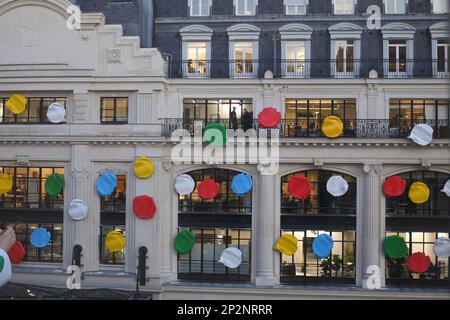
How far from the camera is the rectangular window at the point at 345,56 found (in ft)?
79.2

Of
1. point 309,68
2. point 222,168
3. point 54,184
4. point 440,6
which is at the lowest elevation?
point 54,184

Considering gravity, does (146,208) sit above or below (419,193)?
below

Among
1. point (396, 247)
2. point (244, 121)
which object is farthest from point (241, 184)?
point (396, 247)

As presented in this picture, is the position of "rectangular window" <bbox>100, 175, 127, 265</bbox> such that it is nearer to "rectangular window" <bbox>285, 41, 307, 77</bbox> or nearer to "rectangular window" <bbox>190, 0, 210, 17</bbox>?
"rectangular window" <bbox>190, 0, 210, 17</bbox>

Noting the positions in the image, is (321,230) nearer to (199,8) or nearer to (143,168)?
(143,168)

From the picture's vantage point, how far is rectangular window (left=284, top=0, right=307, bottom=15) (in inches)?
971

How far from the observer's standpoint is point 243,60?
80.9 feet

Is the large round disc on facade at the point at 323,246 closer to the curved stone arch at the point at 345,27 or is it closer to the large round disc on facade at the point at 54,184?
the curved stone arch at the point at 345,27

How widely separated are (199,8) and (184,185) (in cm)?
906

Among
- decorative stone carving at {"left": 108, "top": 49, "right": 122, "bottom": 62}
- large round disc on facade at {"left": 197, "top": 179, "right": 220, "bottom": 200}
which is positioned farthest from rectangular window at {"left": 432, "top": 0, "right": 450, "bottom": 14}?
decorative stone carving at {"left": 108, "top": 49, "right": 122, "bottom": 62}

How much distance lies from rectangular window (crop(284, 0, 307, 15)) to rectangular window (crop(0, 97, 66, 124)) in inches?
474

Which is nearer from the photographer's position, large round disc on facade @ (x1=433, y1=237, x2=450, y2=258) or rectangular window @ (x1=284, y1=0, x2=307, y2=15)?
large round disc on facade @ (x1=433, y1=237, x2=450, y2=258)

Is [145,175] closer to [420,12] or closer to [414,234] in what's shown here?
[414,234]

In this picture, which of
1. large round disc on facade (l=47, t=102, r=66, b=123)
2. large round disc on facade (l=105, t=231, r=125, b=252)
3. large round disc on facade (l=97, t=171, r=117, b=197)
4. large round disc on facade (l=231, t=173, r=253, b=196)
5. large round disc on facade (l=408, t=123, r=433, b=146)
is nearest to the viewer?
large round disc on facade (l=408, t=123, r=433, b=146)
